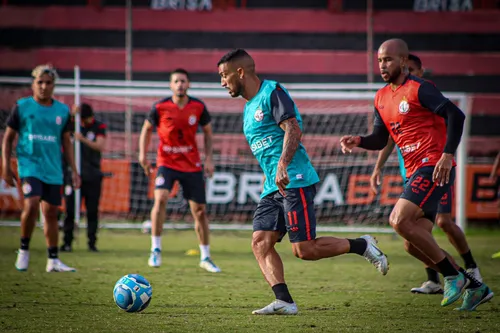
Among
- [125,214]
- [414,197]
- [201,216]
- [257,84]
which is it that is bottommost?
[125,214]

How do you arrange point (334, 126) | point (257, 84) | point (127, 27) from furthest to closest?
1. point (127, 27)
2. point (334, 126)
3. point (257, 84)

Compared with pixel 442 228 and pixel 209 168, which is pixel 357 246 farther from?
pixel 209 168

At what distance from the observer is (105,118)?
17.1 metres

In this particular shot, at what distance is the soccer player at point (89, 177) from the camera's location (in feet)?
37.2

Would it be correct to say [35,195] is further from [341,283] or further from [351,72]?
[351,72]

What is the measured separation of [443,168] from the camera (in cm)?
605

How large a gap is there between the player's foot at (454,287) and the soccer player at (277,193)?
1.74 ft

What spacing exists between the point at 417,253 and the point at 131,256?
475 centimetres

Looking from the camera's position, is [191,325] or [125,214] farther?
[125,214]

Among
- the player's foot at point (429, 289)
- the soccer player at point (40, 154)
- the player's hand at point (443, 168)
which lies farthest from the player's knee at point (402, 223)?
the soccer player at point (40, 154)

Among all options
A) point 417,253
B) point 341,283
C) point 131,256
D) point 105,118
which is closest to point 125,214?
point 105,118

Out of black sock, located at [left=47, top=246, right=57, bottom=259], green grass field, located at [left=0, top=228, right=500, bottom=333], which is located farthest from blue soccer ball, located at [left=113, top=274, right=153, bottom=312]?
black sock, located at [left=47, top=246, right=57, bottom=259]

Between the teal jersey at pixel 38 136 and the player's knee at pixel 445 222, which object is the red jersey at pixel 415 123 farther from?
the teal jersey at pixel 38 136

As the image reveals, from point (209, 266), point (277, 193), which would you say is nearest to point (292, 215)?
point (277, 193)
